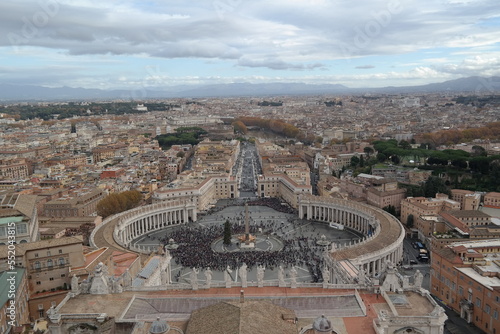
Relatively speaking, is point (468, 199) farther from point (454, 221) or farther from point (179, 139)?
point (179, 139)

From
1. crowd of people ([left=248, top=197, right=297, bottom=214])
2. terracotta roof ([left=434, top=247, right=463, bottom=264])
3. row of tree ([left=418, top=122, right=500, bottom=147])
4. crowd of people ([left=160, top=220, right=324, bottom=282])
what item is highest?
row of tree ([left=418, top=122, right=500, bottom=147])

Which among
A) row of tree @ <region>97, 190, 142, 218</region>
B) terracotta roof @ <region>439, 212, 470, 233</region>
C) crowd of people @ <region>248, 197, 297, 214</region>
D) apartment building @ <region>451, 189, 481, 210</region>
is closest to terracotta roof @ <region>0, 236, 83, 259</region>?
row of tree @ <region>97, 190, 142, 218</region>

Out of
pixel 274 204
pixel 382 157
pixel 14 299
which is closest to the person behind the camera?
pixel 14 299

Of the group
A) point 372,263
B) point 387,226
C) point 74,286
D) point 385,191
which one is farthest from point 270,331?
point 385,191

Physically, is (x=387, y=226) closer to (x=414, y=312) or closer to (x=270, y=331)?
(x=414, y=312)

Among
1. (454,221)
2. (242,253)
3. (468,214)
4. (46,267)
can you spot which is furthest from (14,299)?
(468,214)

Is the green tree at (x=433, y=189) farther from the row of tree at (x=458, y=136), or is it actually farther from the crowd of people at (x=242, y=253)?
the row of tree at (x=458, y=136)

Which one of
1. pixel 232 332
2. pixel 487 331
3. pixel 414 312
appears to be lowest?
pixel 487 331

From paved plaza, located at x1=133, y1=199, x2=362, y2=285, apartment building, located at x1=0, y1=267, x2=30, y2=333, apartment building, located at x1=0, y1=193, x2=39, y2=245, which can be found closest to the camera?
apartment building, located at x1=0, y1=267, x2=30, y2=333

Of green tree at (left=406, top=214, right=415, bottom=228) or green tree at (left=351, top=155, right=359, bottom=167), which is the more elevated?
green tree at (left=351, top=155, right=359, bottom=167)

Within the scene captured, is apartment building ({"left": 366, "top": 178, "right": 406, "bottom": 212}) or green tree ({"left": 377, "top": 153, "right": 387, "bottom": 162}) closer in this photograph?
apartment building ({"left": 366, "top": 178, "right": 406, "bottom": 212})

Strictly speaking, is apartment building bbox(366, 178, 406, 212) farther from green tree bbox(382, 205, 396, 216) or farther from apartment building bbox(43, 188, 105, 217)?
apartment building bbox(43, 188, 105, 217)
